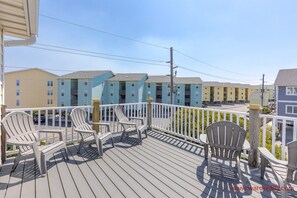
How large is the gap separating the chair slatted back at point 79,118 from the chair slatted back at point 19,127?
827 millimetres

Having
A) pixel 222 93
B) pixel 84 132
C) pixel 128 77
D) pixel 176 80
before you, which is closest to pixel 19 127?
pixel 84 132

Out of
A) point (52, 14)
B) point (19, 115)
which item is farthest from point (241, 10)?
point (52, 14)

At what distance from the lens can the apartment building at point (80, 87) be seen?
2936cm

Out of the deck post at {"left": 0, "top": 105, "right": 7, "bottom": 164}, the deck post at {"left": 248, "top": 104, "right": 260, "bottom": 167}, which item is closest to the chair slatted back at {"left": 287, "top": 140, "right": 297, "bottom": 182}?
the deck post at {"left": 248, "top": 104, "right": 260, "bottom": 167}

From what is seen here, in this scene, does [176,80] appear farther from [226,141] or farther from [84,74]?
[226,141]

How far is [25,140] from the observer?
9.81 feet

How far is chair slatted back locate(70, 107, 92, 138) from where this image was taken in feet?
12.9

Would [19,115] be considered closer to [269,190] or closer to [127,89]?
[269,190]

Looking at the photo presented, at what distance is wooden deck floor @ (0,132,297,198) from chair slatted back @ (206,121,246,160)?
1.19ft

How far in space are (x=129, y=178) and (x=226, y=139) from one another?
1.73 m

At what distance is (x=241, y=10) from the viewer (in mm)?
7996

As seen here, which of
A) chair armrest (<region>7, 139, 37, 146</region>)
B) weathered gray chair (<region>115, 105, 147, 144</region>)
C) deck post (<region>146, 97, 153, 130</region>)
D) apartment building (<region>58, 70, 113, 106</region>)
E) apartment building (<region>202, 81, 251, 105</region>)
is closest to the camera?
chair armrest (<region>7, 139, 37, 146</region>)

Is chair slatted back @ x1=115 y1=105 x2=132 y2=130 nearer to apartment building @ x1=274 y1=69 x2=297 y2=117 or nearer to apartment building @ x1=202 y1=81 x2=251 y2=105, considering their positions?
apartment building @ x1=274 y1=69 x2=297 y2=117

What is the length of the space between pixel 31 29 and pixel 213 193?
4.31 metres
